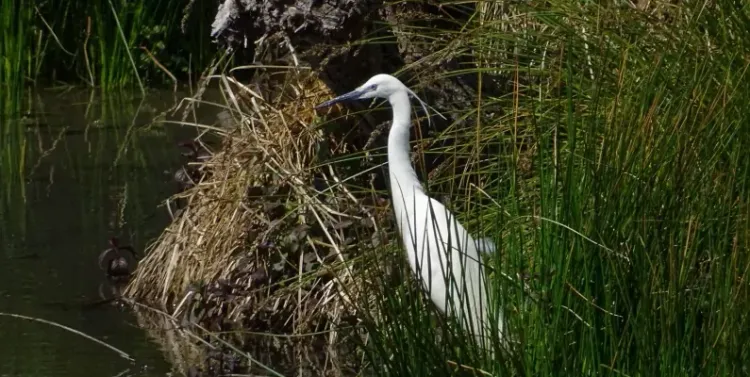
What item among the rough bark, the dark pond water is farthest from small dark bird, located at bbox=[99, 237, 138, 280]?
the rough bark

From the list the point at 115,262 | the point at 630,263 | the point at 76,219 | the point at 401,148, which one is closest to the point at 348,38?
the point at 401,148

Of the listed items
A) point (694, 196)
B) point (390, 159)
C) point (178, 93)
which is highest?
point (694, 196)

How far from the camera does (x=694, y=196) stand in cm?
265

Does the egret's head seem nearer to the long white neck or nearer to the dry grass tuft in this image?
the long white neck

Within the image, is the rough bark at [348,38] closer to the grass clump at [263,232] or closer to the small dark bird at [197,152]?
Result: the grass clump at [263,232]

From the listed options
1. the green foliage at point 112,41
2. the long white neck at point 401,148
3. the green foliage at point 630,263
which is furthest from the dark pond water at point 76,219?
the green foliage at point 630,263

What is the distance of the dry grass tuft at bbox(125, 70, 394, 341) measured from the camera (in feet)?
14.6

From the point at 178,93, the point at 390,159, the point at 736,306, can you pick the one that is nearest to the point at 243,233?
the point at 390,159

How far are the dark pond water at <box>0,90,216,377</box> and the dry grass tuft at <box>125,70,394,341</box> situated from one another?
242 mm

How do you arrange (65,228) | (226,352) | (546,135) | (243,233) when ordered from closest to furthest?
(546,135), (226,352), (243,233), (65,228)

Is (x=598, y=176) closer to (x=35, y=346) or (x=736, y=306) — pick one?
(x=736, y=306)

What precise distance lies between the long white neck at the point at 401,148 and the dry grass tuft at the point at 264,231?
1.17ft

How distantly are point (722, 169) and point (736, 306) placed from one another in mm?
491

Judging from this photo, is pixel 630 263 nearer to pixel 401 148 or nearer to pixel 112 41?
pixel 401 148
